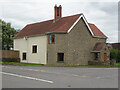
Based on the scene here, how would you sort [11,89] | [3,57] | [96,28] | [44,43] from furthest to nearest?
[96,28] → [3,57] → [44,43] → [11,89]

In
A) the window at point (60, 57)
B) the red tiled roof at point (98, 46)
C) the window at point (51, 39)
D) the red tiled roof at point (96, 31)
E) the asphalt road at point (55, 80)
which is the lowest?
the asphalt road at point (55, 80)

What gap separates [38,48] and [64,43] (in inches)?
229

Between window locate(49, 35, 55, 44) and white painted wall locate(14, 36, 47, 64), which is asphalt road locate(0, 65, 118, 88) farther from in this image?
white painted wall locate(14, 36, 47, 64)

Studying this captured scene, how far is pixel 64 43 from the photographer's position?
31.0 meters

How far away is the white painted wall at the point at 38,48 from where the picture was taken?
3331 centimetres

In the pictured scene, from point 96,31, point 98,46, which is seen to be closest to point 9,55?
point 98,46

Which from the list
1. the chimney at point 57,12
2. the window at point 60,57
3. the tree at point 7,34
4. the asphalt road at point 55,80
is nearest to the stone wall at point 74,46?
the window at point 60,57

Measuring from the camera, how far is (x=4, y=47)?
176 feet

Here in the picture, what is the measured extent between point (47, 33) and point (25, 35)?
301 inches

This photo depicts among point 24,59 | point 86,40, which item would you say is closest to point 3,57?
point 24,59

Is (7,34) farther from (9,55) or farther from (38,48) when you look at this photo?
(38,48)

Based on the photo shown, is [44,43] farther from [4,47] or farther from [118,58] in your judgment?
[4,47]

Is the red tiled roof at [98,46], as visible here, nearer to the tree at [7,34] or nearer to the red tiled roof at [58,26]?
the red tiled roof at [58,26]

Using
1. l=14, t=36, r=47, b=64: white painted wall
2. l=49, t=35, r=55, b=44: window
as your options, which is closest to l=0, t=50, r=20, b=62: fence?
l=14, t=36, r=47, b=64: white painted wall
